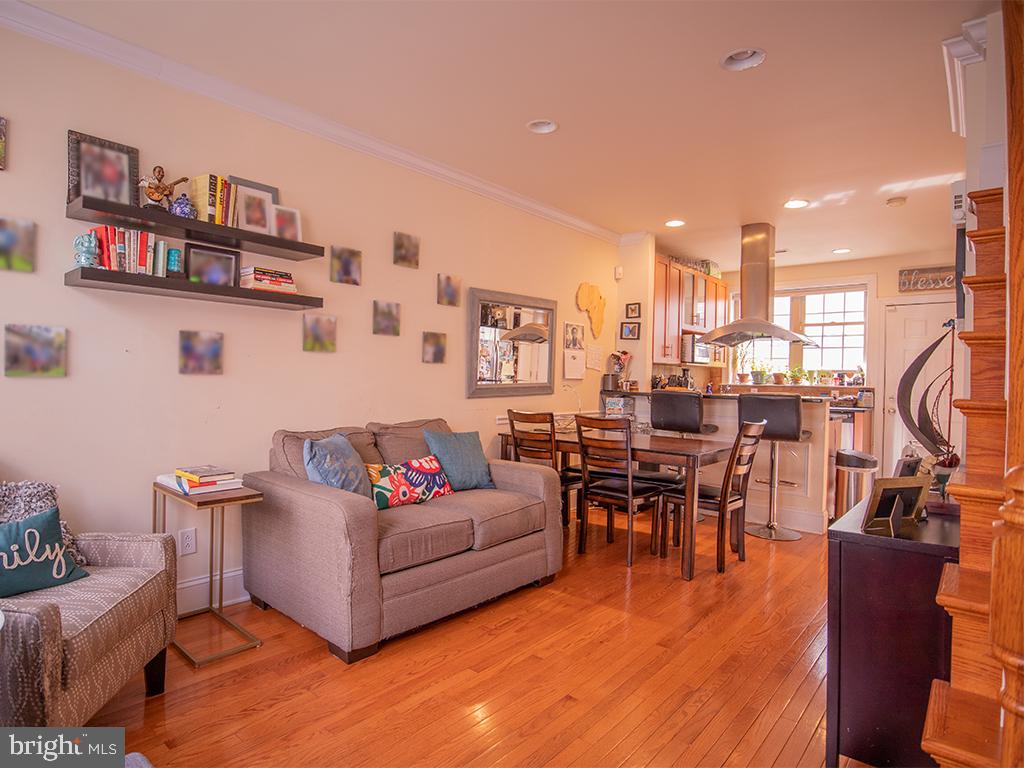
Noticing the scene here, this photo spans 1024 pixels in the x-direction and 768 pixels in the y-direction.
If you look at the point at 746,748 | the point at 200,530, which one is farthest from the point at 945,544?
the point at 200,530

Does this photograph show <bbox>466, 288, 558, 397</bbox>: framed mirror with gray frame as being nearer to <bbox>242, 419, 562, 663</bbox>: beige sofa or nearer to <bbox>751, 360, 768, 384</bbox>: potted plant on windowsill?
<bbox>242, 419, 562, 663</bbox>: beige sofa

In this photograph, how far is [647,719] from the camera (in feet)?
6.52

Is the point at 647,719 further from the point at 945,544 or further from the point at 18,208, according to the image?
the point at 18,208

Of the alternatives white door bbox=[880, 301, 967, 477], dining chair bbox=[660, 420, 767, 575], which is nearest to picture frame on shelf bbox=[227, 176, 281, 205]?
dining chair bbox=[660, 420, 767, 575]

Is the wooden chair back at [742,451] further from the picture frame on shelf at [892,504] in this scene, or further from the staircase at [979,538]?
the staircase at [979,538]

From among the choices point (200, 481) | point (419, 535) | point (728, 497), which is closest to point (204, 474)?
point (200, 481)

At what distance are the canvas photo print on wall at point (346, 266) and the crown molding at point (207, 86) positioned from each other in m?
0.62

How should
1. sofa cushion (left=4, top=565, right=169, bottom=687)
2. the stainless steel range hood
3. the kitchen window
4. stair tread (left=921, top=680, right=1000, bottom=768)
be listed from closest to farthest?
1. stair tread (left=921, top=680, right=1000, bottom=768)
2. sofa cushion (left=4, top=565, right=169, bottom=687)
3. the stainless steel range hood
4. the kitchen window

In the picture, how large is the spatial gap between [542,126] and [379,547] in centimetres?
241

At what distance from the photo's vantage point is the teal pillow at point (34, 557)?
1774mm

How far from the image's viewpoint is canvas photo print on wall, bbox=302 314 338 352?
10.5ft

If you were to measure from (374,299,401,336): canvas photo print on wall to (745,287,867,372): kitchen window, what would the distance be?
5028 mm

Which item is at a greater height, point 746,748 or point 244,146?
point 244,146

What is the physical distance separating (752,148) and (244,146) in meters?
2.87
